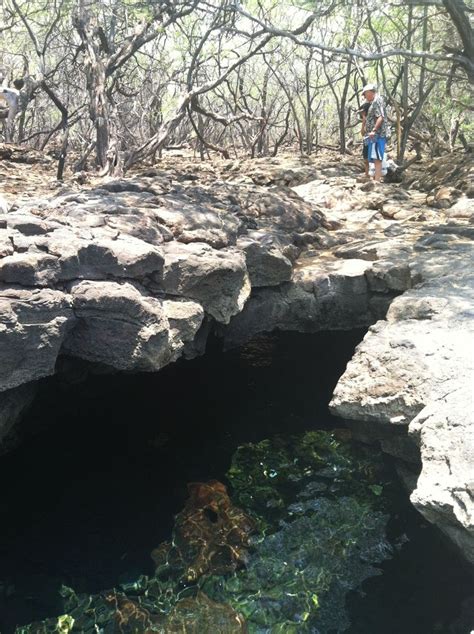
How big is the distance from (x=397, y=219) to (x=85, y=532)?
489 centimetres

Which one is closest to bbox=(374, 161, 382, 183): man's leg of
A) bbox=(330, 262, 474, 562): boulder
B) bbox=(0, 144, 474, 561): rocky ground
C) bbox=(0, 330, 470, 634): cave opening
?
bbox=(0, 144, 474, 561): rocky ground

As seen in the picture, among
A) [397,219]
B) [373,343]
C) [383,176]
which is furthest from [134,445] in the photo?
[383,176]

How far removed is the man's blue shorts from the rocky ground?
220cm

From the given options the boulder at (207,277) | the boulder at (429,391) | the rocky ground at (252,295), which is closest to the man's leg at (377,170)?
the rocky ground at (252,295)

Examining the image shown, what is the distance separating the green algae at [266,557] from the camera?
3.54 meters

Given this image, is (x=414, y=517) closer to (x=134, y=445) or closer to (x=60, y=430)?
(x=134, y=445)

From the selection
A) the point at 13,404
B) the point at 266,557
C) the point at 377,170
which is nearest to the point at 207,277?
the point at 13,404

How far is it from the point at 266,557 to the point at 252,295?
7.04 feet

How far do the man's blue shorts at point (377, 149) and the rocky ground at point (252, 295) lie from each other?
2.20 m

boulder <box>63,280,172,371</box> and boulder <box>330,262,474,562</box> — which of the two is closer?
boulder <box>330,262,474,562</box>

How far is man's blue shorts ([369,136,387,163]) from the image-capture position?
8352mm

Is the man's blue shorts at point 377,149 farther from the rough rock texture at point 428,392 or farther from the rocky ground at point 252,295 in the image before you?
the rough rock texture at point 428,392

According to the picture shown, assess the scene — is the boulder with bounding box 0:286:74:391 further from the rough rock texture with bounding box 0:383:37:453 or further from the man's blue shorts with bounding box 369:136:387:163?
the man's blue shorts with bounding box 369:136:387:163

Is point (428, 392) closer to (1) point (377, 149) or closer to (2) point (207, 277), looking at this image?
(2) point (207, 277)
